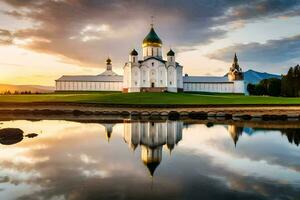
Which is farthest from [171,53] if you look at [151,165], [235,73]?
[151,165]

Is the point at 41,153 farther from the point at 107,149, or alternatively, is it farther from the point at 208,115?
the point at 208,115

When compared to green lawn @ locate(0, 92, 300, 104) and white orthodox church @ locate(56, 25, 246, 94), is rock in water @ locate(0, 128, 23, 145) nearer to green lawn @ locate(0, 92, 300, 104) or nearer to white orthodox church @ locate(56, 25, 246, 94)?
green lawn @ locate(0, 92, 300, 104)

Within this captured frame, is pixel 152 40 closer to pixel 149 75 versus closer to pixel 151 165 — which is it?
pixel 149 75

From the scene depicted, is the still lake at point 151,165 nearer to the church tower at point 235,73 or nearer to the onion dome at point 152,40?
the onion dome at point 152,40

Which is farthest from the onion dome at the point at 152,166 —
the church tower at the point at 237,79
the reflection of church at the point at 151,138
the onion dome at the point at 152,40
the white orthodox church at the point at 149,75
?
the church tower at the point at 237,79

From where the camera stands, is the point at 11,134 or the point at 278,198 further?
the point at 11,134

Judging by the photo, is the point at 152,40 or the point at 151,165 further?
the point at 152,40

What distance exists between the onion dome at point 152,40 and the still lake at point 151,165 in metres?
76.7

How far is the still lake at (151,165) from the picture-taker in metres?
15.5

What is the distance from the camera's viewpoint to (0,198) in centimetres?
1453

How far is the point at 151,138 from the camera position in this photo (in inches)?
1227

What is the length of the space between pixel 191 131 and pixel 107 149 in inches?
478

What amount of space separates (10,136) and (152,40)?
82536 mm

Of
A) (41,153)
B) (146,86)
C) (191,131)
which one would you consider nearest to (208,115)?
(191,131)
